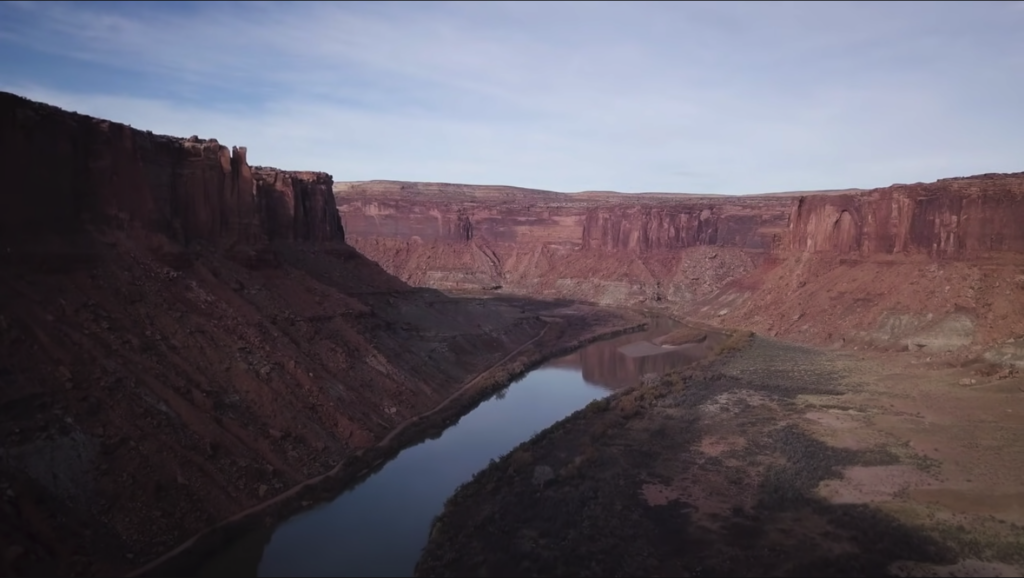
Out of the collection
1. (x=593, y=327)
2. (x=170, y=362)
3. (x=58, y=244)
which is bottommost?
(x=593, y=327)

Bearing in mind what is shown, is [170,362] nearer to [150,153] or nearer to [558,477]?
[150,153]

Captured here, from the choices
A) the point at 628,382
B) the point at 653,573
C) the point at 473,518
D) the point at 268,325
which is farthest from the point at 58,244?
the point at 628,382

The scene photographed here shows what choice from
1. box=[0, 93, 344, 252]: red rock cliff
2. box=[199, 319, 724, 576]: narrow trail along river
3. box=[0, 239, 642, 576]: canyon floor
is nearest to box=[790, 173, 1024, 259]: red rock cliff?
box=[199, 319, 724, 576]: narrow trail along river

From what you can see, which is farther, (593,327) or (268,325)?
(593,327)

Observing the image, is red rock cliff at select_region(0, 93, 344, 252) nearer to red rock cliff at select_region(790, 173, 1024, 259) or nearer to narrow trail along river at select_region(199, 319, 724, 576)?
narrow trail along river at select_region(199, 319, 724, 576)

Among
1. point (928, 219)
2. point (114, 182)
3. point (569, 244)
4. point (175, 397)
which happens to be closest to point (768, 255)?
point (928, 219)

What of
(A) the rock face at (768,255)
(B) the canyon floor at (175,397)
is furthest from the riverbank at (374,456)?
(A) the rock face at (768,255)

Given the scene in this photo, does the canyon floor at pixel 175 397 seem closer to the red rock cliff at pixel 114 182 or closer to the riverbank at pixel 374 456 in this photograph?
the riverbank at pixel 374 456
